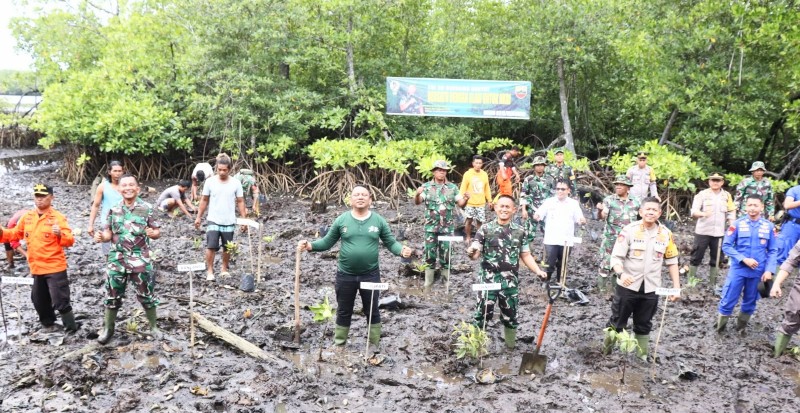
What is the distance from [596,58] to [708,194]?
24.1 ft

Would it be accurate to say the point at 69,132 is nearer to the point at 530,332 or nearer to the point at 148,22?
the point at 148,22

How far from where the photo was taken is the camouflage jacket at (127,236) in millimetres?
5230

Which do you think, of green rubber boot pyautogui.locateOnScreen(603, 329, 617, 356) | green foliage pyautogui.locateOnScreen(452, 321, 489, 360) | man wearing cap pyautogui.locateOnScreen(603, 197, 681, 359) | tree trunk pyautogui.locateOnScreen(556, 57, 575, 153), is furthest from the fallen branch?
tree trunk pyautogui.locateOnScreen(556, 57, 575, 153)

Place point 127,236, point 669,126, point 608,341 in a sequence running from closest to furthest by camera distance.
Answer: point 127,236
point 608,341
point 669,126

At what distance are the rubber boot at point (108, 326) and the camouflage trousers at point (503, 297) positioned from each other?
3638mm

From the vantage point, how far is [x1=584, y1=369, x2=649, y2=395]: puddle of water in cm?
493

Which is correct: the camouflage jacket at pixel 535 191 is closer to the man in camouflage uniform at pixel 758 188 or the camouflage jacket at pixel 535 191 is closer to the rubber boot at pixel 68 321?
the man in camouflage uniform at pixel 758 188

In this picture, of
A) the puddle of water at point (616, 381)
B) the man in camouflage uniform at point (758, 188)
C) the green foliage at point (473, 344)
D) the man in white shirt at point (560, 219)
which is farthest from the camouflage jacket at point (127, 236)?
the man in camouflage uniform at point (758, 188)

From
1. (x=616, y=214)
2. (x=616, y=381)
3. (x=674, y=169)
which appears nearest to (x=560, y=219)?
(x=616, y=214)

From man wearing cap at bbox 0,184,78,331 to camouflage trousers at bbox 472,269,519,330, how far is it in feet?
13.4

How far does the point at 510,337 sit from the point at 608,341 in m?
0.97

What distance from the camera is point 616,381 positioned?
508 cm

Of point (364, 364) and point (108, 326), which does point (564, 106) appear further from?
point (108, 326)

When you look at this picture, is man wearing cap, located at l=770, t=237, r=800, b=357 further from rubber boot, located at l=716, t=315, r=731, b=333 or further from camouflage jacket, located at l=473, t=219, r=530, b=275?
camouflage jacket, located at l=473, t=219, r=530, b=275
